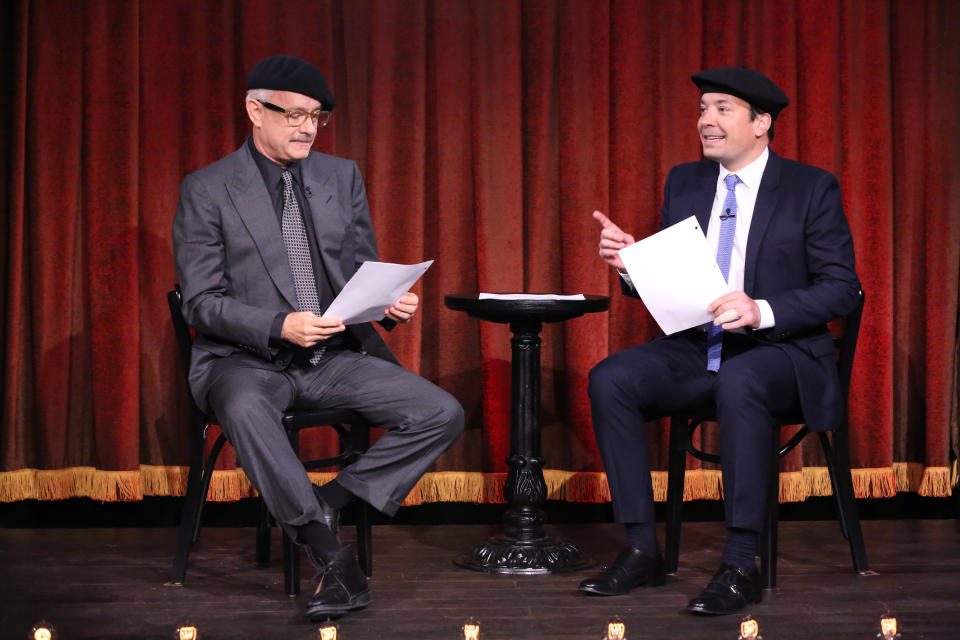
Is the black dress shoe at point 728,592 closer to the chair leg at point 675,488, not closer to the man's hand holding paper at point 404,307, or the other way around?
the chair leg at point 675,488

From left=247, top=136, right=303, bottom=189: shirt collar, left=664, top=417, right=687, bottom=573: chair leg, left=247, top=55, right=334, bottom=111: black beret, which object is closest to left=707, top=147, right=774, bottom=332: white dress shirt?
left=664, top=417, right=687, bottom=573: chair leg

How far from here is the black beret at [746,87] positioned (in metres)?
3.01

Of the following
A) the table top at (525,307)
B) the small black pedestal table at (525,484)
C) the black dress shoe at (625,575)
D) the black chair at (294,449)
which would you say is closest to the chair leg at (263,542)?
the black chair at (294,449)

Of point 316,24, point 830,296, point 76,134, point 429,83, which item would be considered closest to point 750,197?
point 830,296

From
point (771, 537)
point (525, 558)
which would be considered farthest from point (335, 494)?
point (771, 537)

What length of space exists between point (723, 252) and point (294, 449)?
51.7 inches

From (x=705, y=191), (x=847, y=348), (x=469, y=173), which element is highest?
(x=469, y=173)

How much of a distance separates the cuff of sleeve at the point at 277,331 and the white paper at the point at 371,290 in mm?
130

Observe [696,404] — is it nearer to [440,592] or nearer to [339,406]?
[440,592]

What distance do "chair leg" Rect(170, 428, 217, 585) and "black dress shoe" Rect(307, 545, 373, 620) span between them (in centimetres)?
54

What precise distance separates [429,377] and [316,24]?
4.33 feet

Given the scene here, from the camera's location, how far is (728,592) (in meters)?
2.64

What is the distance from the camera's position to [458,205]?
382 cm

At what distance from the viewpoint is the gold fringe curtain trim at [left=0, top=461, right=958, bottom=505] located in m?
3.70
